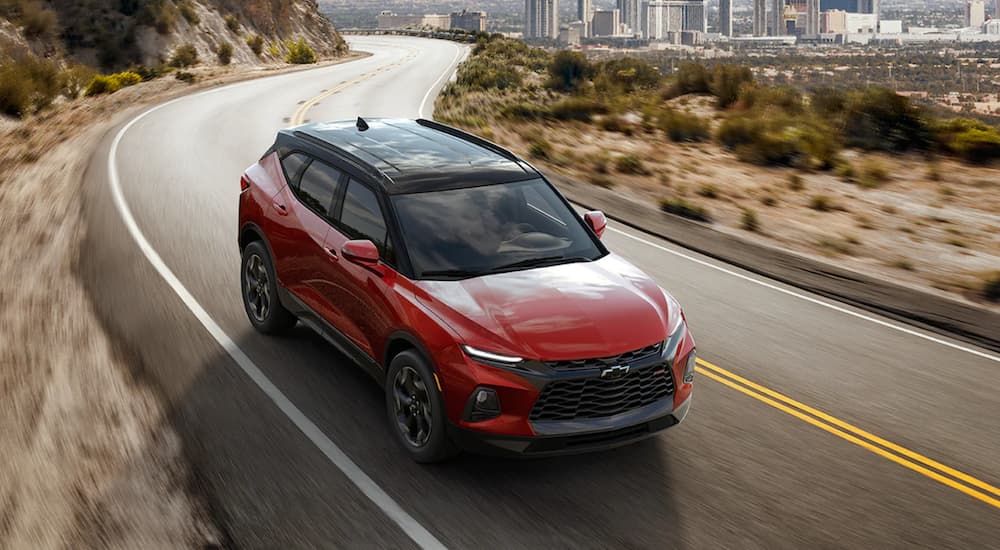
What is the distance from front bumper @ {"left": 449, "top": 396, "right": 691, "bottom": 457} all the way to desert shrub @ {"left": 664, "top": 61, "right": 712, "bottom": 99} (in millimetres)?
25784

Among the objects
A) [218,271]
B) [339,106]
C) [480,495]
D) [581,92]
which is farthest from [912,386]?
[581,92]

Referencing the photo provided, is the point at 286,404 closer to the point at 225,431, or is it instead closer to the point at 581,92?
the point at 225,431

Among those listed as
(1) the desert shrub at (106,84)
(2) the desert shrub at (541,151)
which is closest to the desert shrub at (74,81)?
(1) the desert shrub at (106,84)

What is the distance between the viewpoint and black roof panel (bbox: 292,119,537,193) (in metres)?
7.24

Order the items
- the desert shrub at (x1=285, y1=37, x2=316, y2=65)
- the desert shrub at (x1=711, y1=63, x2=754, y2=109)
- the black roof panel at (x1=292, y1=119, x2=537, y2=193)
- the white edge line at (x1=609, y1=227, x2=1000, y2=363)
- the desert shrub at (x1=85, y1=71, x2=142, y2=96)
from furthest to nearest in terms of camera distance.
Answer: the desert shrub at (x1=285, y1=37, x2=316, y2=65) < the desert shrub at (x1=85, y1=71, x2=142, y2=96) < the desert shrub at (x1=711, y1=63, x2=754, y2=109) < the white edge line at (x1=609, y1=227, x2=1000, y2=363) < the black roof panel at (x1=292, y1=119, x2=537, y2=193)

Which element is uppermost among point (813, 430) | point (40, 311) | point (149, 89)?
point (149, 89)

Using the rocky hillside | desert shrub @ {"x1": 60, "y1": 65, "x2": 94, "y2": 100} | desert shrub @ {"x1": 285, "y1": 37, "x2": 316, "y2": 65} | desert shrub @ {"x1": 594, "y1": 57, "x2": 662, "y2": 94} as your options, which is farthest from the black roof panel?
desert shrub @ {"x1": 285, "y1": 37, "x2": 316, "y2": 65}

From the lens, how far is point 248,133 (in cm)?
2164

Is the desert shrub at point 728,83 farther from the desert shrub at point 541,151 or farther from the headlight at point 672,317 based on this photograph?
the headlight at point 672,317

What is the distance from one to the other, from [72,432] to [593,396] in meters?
3.64

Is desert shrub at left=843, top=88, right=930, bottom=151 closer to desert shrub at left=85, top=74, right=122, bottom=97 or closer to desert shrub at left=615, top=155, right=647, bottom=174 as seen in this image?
desert shrub at left=615, top=155, right=647, bottom=174

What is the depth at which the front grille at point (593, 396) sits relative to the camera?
5699 mm

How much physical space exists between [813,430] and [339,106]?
23.5 meters

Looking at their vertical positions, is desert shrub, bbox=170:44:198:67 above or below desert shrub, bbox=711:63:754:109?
above
